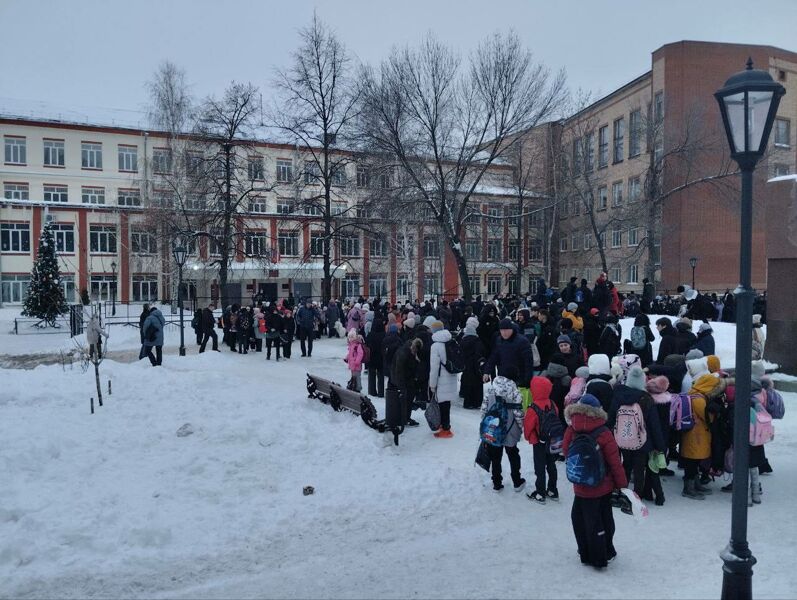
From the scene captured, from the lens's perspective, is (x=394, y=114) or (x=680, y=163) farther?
(x=680, y=163)

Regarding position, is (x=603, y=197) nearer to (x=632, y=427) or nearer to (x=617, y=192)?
(x=617, y=192)

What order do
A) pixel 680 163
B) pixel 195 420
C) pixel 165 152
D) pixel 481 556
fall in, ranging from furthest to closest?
1. pixel 165 152
2. pixel 680 163
3. pixel 195 420
4. pixel 481 556

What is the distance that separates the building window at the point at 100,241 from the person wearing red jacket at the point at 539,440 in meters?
46.6

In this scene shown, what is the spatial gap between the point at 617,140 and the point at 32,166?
46597 millimetres

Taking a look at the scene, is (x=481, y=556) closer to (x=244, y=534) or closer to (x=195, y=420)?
(x=244, y=534)

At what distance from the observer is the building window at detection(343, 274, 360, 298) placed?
5009 centimetres

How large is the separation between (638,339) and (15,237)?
48.2 m

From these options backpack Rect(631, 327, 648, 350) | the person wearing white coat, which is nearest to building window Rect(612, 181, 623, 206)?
backpack Rect(631, 327, 648, 350)

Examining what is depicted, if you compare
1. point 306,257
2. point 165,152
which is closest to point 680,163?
point 306,257

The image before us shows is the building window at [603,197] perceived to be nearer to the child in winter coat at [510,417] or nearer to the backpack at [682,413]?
the backpack at [682,413]

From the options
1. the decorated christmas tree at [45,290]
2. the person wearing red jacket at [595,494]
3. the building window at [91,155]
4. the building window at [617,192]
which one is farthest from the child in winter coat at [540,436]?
the building window at [91,155]

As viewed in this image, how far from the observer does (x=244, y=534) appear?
6398 mm

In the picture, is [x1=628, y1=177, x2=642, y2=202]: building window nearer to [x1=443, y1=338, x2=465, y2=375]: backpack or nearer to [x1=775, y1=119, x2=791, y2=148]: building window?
[x1=775, y1=119, x2=791, y2=148]: building window

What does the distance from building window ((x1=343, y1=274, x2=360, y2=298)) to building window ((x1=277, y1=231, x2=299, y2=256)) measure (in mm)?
4663
